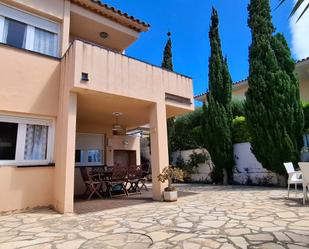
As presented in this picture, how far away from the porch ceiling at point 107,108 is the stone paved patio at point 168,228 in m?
3.68

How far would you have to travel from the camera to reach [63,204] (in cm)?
664

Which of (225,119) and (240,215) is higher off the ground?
(225,119)

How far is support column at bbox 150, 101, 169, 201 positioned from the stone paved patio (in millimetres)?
1417

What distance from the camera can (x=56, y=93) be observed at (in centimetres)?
797

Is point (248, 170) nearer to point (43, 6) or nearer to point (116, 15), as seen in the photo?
point (116, 15)

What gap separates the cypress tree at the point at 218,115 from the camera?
13.8m

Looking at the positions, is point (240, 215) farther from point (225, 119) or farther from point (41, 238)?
point (225, 119)

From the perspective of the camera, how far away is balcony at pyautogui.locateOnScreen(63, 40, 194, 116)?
7176mm

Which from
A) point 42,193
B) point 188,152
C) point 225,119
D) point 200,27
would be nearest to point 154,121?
point 42,193

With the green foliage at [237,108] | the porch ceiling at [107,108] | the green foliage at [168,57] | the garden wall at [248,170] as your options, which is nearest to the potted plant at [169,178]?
the porch ceiling at [107,108]

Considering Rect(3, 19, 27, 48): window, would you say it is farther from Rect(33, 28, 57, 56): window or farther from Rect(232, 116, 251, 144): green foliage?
Rect(232, 116, 251, 144): green foliage

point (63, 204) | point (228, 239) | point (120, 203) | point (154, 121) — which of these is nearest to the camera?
point (228, 239)

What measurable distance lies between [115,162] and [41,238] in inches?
337

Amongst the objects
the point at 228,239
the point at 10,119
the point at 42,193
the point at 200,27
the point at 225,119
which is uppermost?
the point at 200,27
